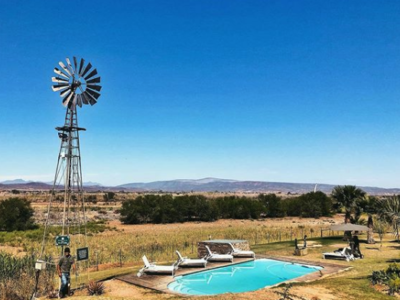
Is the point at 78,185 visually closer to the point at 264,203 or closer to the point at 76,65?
the point at 76,65

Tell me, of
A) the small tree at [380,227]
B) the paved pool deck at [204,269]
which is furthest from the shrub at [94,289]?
the small tree at [380,227]

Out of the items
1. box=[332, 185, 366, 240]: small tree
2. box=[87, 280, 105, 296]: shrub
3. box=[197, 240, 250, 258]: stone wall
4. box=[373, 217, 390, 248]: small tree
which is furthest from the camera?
box=[332, 185, 366, 240]: small tree

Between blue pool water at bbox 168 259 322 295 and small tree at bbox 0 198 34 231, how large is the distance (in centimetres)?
4033

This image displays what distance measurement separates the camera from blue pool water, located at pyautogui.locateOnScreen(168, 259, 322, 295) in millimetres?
16922

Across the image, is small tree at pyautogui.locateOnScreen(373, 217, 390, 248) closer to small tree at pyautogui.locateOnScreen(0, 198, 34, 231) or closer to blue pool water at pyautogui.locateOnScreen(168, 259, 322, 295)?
blue pool water at pyautogui.locateOnScreen(168, 259, 322, 295)

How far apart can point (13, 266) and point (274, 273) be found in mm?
14464

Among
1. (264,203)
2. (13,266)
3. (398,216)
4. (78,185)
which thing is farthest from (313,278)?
(264,203)

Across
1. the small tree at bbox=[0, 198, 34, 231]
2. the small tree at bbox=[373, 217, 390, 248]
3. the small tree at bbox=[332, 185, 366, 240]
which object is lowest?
the small tree at bbox=[0, 198, 34, 231]

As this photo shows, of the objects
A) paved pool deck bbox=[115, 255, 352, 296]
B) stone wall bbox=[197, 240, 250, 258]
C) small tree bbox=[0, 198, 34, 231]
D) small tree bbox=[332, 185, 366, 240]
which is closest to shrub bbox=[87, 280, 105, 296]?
paved pool deck bbox=[115, 255, 352, 296]

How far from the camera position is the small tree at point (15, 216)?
4884 centimetres

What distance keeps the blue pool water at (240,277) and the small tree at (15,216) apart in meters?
40.3

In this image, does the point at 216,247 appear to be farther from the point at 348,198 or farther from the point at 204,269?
the point at 348,198

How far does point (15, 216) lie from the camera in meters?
49.5

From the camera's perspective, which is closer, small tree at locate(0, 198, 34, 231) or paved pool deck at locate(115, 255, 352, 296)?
paved pool deck at locate(115, 255, 352, 296)
